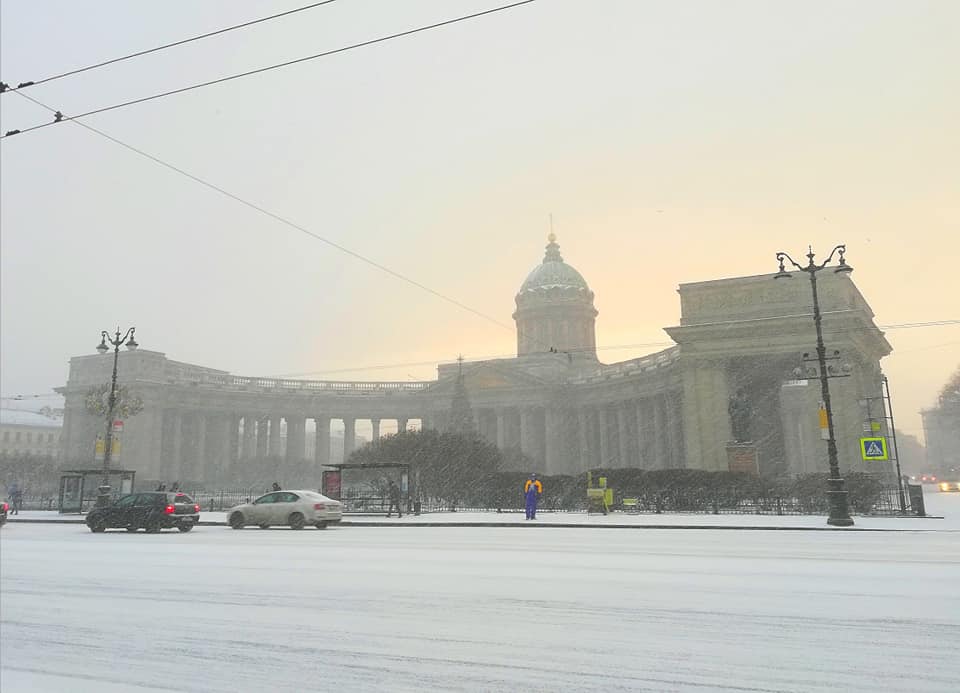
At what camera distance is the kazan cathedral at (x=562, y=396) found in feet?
180

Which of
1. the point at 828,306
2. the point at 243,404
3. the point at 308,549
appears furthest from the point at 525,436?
the point at 308,549

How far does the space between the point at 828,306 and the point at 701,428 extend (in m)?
12.8

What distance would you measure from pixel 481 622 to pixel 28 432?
151m

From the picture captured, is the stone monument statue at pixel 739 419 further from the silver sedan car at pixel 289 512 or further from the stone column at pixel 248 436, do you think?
the stone column at pixel 248 436

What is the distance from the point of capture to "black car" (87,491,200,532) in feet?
73.8

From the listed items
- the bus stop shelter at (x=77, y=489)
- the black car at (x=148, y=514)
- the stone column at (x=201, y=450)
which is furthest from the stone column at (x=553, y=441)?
the black car at (x=148, y=514)

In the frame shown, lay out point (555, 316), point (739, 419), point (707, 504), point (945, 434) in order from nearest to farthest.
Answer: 1. point (707, 504)
2. point (739, 419)
3. point (555, 316)
4. point (945, 434)

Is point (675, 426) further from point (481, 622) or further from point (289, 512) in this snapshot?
point (481, 622)

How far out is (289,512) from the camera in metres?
25.0

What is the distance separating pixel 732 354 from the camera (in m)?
54.6

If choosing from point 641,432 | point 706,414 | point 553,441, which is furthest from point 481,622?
point 553,441

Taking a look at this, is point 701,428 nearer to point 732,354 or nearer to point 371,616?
point 732,354

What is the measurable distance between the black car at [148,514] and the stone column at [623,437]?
63.5 metres

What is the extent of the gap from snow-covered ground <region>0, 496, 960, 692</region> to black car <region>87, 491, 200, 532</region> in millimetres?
8735
